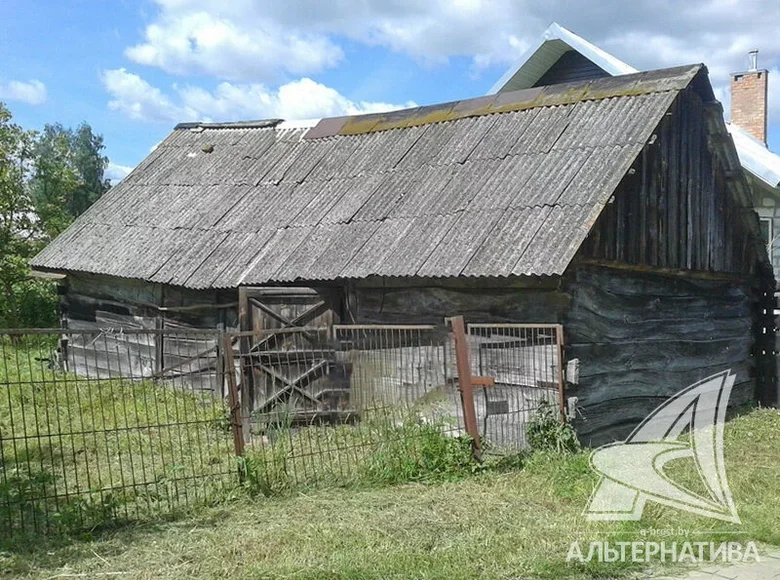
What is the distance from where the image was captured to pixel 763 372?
484 inches

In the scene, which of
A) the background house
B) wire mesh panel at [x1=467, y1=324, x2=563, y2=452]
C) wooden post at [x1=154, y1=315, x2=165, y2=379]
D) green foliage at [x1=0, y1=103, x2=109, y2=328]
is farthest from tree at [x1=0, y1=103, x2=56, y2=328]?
wire mesh panel at [x1=467, y1=324, x2=563, y2=452]

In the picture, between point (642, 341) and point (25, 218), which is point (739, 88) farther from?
point (25, 218)

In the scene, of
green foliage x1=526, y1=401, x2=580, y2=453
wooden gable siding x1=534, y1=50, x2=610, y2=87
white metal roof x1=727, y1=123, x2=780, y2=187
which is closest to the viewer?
green foliage x1=526, y1=401, x2=580, y2=453

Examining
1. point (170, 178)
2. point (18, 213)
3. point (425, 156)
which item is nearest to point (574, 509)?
point (425, 156)

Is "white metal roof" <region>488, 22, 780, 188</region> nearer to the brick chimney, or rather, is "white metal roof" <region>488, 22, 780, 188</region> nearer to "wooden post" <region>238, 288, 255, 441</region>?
the brick chimney

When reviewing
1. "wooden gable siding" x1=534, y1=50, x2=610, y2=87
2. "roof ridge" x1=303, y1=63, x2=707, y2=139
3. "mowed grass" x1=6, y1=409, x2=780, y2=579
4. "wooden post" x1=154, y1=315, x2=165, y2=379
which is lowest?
"mowed grass" x1=6, y1=409, x2=780, y2=579

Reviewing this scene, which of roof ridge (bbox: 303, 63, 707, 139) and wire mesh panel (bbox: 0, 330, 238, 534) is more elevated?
roof ridge (bbox: 303, 63, 707, 139)

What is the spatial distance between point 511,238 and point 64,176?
20561 millimetres

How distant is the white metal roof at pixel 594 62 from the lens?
565 inches

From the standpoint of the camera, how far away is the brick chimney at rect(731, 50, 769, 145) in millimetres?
18750

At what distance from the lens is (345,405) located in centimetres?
846

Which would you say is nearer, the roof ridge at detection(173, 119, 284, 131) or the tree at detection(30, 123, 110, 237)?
the roof ridge at detection(173, 119, 284, 131)

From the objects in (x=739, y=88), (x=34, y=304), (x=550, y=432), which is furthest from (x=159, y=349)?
(x=739, y=88)

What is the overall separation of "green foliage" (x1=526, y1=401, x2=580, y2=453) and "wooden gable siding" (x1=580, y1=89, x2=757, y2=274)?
181 cm
